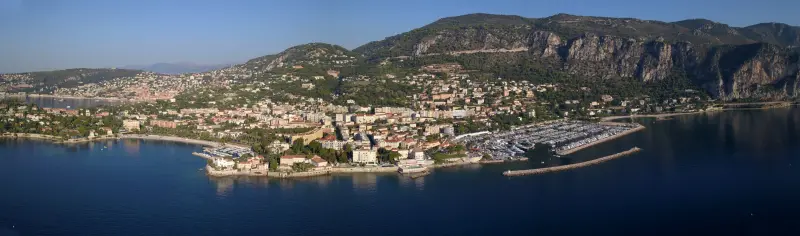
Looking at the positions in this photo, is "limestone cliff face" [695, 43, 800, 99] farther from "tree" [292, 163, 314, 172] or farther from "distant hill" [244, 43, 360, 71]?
"tree" [292, 163, 314, 172]

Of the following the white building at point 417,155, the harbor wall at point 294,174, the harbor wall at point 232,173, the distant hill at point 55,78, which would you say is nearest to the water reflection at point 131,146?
the harbor wall at point 232,173

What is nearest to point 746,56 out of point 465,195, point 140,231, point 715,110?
point 715,110

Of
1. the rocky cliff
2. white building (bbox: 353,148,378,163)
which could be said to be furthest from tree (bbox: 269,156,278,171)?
the rocky cliff

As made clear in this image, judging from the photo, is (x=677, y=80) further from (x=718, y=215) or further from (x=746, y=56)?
(x=718, y=215)

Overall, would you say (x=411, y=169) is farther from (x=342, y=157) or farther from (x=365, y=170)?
(x=342, y=157)

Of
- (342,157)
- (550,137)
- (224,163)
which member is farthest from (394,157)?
(550,137)

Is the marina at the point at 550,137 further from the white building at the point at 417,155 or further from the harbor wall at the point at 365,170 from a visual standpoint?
the harbor wall at the point at 365,170
